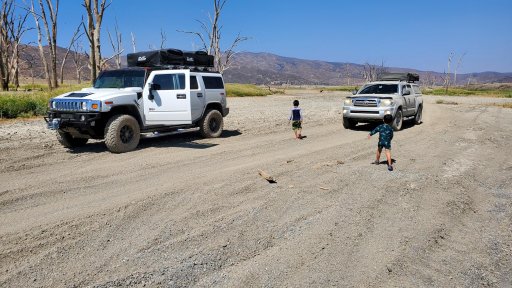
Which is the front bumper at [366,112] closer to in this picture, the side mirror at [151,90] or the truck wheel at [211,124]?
the truck wheel at [211,124]

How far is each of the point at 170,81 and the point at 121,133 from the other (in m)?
2.22

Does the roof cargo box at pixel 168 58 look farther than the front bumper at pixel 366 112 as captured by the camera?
No

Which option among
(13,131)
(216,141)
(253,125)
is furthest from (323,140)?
(13,131)

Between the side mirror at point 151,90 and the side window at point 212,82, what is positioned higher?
the side window at point 212,82

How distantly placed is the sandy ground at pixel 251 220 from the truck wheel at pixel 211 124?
2592 millimetres

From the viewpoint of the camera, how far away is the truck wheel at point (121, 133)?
31.1 ft

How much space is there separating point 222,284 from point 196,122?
897cm

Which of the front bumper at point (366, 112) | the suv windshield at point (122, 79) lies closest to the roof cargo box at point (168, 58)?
the suv windshield at point (122, 79)

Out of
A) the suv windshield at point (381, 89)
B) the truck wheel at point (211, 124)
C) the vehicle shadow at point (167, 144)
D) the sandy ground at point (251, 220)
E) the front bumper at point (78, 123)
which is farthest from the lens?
the suv windshield at point (381, 89)

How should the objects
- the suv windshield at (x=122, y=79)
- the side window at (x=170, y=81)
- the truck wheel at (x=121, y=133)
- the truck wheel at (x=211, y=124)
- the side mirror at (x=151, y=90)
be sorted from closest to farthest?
the truck wheel at (x=121, y=133)
the side mirror at (x=151, y=90)
the suv windshield at (x=122, y=79)
the side window at (x=170, y=81)
the truck wheel at (x=211, y=124)

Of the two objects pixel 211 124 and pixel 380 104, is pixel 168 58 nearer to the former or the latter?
pixel 211 124

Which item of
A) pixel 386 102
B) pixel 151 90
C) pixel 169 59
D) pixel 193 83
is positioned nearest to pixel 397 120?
pixel 386 102

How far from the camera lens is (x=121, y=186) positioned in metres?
6.66

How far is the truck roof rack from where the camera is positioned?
38.1ft
